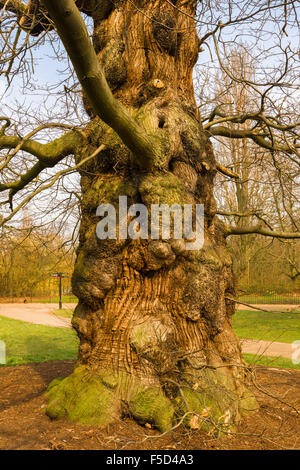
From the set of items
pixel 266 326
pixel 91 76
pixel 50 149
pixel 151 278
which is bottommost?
pixel 266 326

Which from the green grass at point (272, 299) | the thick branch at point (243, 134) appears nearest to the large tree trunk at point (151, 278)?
the thick branch at point (243, 134)

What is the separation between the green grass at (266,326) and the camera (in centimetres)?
1114

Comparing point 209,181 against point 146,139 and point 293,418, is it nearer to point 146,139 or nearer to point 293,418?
point 146,139

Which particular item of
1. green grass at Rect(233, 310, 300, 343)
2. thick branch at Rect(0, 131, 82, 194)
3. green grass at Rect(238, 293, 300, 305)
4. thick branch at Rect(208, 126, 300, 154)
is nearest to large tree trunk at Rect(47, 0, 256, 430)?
thick branch at Rect(0, 131, 82, 194)

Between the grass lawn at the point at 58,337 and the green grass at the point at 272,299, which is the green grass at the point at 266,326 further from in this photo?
the green grass at the point at 272,299

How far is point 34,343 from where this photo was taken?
10500 millimetres

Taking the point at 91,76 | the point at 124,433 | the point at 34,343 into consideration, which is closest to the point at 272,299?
the point at 34,343

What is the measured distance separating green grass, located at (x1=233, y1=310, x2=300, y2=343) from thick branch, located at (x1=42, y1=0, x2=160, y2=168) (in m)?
7.29

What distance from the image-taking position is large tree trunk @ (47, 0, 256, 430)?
12.4 ft

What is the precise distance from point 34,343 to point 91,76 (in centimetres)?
936

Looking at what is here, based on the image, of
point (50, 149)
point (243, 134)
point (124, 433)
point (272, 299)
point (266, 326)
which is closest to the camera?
point (124, 433)

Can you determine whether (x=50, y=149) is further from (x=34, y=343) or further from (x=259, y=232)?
(x=34, y=343)
